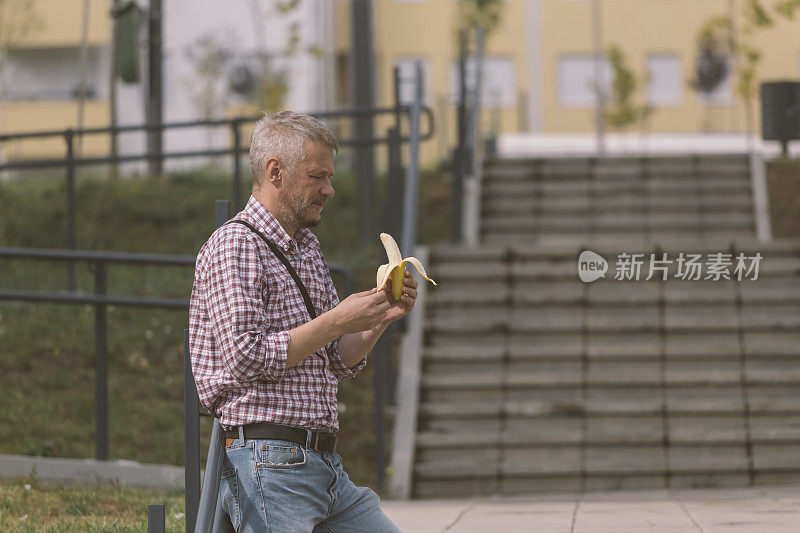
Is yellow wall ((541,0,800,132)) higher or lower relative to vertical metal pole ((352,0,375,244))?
higher

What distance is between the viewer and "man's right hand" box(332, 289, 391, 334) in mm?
2869

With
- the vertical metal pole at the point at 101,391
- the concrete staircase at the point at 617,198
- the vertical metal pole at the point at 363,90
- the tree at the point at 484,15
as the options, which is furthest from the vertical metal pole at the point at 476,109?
the tree at the point at 484,15

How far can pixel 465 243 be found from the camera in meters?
11.4

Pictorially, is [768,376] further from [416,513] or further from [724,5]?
[724,5]

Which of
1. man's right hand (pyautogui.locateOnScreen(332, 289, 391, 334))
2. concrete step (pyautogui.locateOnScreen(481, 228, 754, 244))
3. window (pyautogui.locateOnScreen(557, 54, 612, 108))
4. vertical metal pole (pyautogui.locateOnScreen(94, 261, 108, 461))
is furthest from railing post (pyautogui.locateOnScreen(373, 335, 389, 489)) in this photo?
window (pyautogui.locateOnScreen(557, 54, 612, 108))

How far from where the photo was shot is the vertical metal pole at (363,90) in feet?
37.9

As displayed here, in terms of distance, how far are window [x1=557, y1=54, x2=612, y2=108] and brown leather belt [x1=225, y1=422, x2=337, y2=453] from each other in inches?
1360

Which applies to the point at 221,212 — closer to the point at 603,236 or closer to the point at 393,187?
the point at 393,187

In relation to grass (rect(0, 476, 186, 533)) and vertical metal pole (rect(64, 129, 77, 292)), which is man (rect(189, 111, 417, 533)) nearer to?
grass (rect(0, 476, 186, 533))

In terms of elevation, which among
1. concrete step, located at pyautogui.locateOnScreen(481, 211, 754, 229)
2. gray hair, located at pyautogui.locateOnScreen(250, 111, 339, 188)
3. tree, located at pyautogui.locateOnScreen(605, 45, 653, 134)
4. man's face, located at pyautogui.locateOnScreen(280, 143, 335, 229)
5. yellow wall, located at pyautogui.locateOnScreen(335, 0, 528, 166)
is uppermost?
yellow wall, located at pyautogui.locateOnScreen(335, 0, 528, 166)

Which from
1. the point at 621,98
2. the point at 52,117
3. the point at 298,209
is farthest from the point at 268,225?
the point at 52,117

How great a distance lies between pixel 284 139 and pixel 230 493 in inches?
33.1

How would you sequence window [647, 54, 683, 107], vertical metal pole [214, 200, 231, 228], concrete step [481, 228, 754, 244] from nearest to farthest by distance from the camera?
vertical metal pole [214, 200, 231, 228] → concrete step [481, 228, 754, 244] → window [647, 54, 683, 107]

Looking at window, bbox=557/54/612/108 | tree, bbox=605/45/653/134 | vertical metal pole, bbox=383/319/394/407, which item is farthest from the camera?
window, bbox=557/54/612/108
